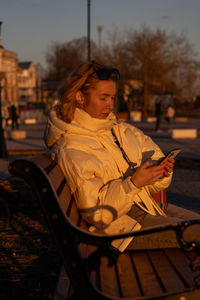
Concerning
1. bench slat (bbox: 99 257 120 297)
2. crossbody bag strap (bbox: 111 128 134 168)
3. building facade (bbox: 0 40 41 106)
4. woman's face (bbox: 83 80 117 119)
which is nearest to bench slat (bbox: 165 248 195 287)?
bench slat (bbox: 99 257 120 297)

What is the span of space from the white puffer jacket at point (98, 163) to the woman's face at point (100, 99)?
64 mm

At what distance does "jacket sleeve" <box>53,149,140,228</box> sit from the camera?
7.93 feet

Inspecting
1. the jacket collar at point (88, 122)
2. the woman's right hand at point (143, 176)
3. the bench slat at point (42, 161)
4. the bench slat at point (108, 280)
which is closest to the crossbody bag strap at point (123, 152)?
the jacket collar at point (88, 122)

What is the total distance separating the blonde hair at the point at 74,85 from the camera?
2738 mm

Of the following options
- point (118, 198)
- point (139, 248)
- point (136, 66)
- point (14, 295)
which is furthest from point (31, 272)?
point (136, 66)

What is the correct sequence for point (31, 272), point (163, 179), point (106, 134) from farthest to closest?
point (31, 272), point (163, 179), point (106, 134)

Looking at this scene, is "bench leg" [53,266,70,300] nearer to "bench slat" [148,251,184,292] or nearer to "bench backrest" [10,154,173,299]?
"bench slat" [148,251,184,292]

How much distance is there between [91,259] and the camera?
7.34 feet

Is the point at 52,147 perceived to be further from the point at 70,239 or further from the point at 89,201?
the point at 70,239

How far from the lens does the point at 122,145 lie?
290 centimetres

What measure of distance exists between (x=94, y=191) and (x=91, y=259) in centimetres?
39

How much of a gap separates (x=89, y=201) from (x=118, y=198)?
166 mm

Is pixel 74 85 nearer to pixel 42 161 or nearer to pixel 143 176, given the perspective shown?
pixel 42 161

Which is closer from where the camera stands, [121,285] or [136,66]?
[121,285]
